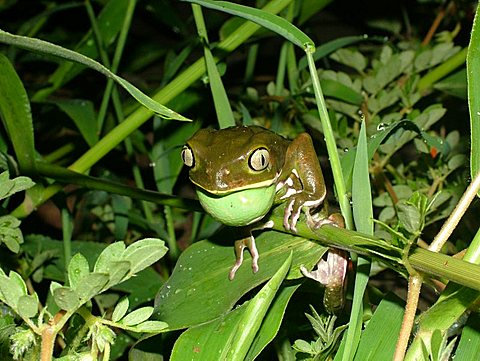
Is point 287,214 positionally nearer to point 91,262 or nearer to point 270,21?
point 270,21

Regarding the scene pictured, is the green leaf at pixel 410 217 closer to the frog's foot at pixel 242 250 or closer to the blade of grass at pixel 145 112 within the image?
the frog's foot at pixel 242 250

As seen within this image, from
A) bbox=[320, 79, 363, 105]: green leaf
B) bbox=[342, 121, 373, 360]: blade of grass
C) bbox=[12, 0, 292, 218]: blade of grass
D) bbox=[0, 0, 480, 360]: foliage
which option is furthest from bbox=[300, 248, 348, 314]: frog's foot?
bbox=[320, 79, 363, 105]: green leaf

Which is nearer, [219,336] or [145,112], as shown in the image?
[219,336]

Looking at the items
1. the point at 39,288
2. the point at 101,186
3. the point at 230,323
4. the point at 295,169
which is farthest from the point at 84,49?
the point at 230,323

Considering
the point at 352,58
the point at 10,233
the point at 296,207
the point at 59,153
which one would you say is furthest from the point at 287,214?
the point at 59,153

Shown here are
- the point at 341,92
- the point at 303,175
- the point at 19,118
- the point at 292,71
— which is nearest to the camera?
the point at 303,175

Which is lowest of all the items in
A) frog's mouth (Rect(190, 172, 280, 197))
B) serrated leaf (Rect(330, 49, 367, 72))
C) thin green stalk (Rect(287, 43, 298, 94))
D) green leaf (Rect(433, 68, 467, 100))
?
thin green stalk (Rect(287, 43, 298, 94))

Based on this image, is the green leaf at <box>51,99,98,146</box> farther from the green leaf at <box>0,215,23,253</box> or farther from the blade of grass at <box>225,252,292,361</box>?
the blade of grass at <box>225,252,292,361</box>
